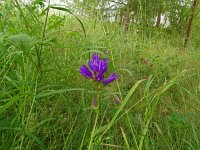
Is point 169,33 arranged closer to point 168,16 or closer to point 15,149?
point 168,16

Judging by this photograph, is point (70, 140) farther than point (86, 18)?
No

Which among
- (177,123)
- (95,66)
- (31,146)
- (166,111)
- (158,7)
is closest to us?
(95,66)

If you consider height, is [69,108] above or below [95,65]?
below

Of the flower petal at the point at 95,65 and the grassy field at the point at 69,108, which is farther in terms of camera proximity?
the grassy field at the point at 69,108

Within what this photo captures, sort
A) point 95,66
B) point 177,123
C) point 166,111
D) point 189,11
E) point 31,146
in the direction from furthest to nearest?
point 189,11 < point 166,111 < point 177,123 < point 31,146 < point 95,66

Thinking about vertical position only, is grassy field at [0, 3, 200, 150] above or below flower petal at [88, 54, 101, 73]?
below

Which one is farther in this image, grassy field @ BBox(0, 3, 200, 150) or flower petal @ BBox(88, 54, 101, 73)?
grassy field @ BBox(0, 3, 200, 150)

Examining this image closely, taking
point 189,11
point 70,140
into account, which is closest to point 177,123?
point 70,140

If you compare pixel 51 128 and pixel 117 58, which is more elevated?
pixel 117 58

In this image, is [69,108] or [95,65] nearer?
[95,65]

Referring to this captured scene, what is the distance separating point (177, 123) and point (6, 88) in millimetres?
678

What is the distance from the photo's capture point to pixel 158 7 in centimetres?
477

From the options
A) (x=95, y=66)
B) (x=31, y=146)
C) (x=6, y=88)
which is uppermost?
(x=95, y=66)

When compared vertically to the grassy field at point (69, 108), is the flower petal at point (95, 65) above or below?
above
